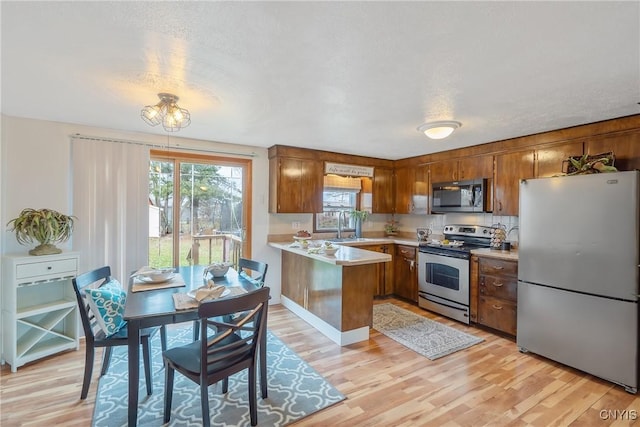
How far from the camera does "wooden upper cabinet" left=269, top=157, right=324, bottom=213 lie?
13.3 feet

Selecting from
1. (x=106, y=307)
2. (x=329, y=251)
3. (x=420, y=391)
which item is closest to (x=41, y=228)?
(x=106, y=307)

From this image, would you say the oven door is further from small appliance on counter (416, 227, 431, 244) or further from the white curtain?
the white curtain

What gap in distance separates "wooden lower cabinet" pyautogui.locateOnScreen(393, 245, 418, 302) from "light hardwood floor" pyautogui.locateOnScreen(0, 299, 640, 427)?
138 cm

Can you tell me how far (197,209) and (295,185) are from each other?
1325 millimetres

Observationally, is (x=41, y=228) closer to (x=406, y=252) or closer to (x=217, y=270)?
(x=217, y=270)

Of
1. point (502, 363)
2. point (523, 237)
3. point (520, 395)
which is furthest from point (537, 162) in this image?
point (520, 395)

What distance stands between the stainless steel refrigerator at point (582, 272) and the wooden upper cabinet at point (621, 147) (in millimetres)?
566

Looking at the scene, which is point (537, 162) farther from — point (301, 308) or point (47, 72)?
point (47, 72)

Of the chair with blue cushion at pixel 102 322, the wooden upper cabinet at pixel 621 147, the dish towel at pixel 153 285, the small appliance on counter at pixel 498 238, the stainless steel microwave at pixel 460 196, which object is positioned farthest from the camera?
the stainless steel microwave at pixel 460 196

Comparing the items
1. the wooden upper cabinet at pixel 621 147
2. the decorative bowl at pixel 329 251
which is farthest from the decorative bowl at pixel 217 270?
the wooden upper cabinet at pixel 621 147

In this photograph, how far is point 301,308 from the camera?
3838 mm

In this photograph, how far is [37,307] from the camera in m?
2.70

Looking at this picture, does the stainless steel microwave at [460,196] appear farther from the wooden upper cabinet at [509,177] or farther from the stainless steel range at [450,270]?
the stainless steel range at [450,270]

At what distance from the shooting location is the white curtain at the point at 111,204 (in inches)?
122
